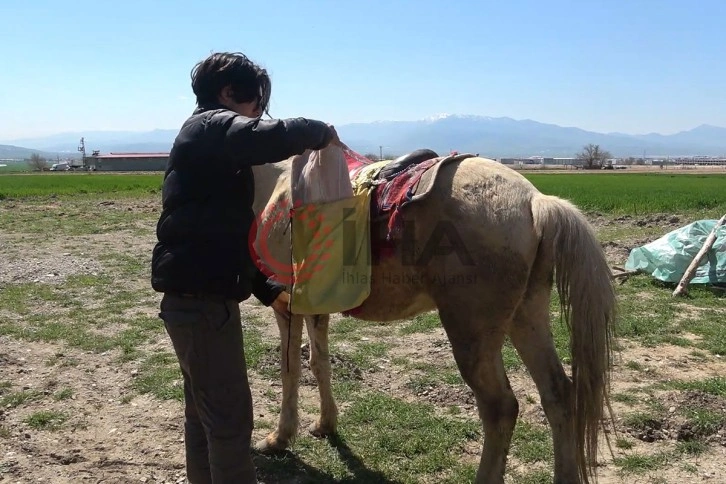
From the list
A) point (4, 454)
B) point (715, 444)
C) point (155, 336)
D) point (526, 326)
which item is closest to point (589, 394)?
point (526, 326)

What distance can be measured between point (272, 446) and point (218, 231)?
2.08m

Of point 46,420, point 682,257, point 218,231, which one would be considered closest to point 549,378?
point 218,231

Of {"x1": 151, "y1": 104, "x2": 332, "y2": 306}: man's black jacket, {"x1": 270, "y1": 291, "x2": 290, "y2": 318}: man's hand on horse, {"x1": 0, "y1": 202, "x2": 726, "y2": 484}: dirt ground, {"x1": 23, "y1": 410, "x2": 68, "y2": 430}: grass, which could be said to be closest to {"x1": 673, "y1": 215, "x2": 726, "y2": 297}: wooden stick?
{"x1": 0, "y1": 202, "x2": 726, "y2": 484}: dirt ground

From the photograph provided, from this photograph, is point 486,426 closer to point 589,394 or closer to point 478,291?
point 589,394

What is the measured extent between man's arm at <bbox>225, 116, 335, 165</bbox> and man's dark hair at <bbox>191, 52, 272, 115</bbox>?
300mm

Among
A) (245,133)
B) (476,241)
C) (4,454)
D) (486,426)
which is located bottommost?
(4,454)

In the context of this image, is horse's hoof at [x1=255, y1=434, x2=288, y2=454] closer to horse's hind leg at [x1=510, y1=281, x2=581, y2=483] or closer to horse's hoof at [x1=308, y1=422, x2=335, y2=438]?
horse's hoof at [x1=308, y1=422, x2=335, y2=438]

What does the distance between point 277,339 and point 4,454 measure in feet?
8.98

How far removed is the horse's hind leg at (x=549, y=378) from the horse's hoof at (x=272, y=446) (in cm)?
173

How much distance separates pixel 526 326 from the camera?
318cm

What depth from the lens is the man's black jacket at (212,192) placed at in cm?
217

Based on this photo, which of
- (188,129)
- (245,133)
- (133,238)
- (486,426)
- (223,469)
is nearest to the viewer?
(245,133)

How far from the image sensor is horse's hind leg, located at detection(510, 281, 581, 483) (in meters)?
3.12

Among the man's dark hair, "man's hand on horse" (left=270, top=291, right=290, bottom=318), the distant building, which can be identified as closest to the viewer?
the man's dark hair
